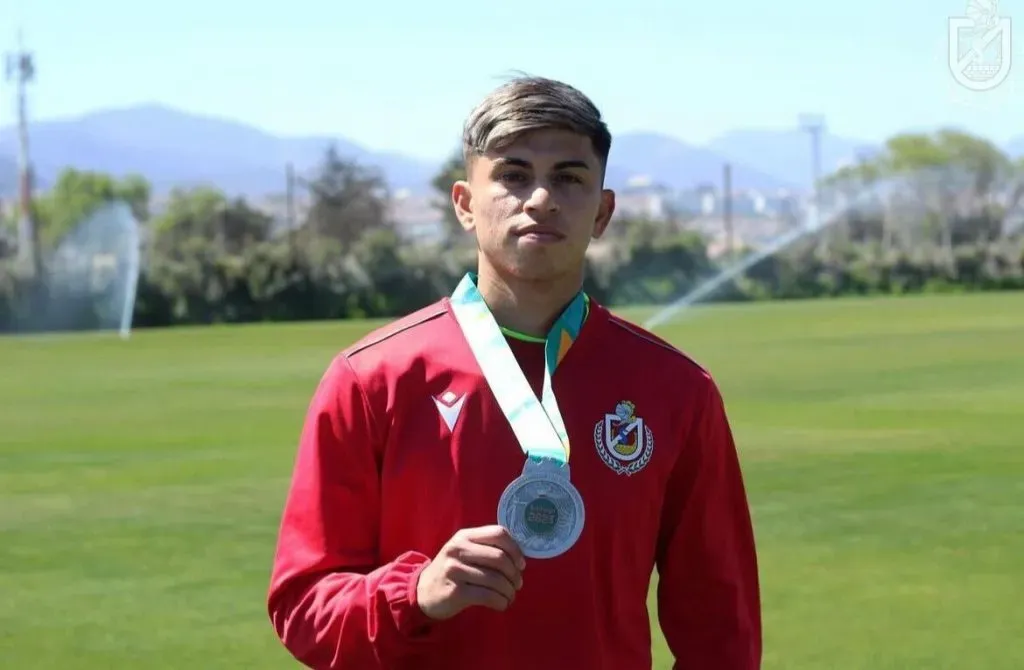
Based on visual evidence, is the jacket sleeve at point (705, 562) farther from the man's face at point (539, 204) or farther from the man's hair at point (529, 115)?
the man's hair at point (529, 115)

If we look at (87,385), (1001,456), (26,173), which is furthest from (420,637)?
(26,173)

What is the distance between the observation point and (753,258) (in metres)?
80.4

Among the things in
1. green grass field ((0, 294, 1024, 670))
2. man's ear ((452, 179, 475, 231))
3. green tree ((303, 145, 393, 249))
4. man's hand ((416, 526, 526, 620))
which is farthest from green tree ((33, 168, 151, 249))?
man's hand ((416, 526, 526, 620))

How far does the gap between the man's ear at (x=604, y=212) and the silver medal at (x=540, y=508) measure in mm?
540

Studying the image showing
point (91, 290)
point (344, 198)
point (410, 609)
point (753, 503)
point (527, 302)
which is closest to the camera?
point (410, 609)

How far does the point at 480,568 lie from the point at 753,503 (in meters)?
9.81

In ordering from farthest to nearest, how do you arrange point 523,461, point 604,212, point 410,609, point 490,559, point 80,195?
point 80,195, point 604,212, point 523,461, point 410,609, point 490,559

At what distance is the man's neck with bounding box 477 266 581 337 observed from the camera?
115 inches

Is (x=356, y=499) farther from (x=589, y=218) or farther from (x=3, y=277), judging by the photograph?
(x=3, y=277)

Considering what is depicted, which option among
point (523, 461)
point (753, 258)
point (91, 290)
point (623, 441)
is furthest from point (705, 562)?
point (753, 258)

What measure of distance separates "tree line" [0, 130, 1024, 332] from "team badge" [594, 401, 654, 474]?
54.6 meters

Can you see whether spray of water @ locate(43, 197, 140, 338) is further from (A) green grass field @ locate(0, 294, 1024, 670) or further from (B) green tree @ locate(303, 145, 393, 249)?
(B) green tree @ locate(303, 145, 393, 249)

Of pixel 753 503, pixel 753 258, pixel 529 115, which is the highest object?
pixel 529 115

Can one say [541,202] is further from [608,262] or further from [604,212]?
[608,262]
